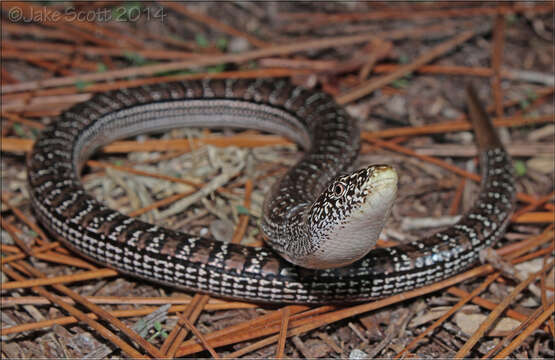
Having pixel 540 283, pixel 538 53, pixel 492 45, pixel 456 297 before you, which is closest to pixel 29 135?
pixel 456 297

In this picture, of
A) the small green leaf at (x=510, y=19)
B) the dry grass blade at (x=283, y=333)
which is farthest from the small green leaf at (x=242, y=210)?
the small green leaf at (x=510, y=19)

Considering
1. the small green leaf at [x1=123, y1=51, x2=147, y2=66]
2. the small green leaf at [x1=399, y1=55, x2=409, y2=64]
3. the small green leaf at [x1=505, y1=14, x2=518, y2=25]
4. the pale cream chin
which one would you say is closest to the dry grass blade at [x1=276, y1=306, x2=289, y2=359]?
the pale cream chin

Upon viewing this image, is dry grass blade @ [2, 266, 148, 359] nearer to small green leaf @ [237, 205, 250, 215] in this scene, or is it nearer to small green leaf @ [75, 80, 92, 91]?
small green leaf @ [237, 205, 250, 215]

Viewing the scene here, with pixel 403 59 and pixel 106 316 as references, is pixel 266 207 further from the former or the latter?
pixel 403 59

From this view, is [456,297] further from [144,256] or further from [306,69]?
[306,69]

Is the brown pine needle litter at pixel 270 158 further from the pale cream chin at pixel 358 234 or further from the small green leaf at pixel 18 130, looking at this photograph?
the pale cream chin at pixel 358 234
